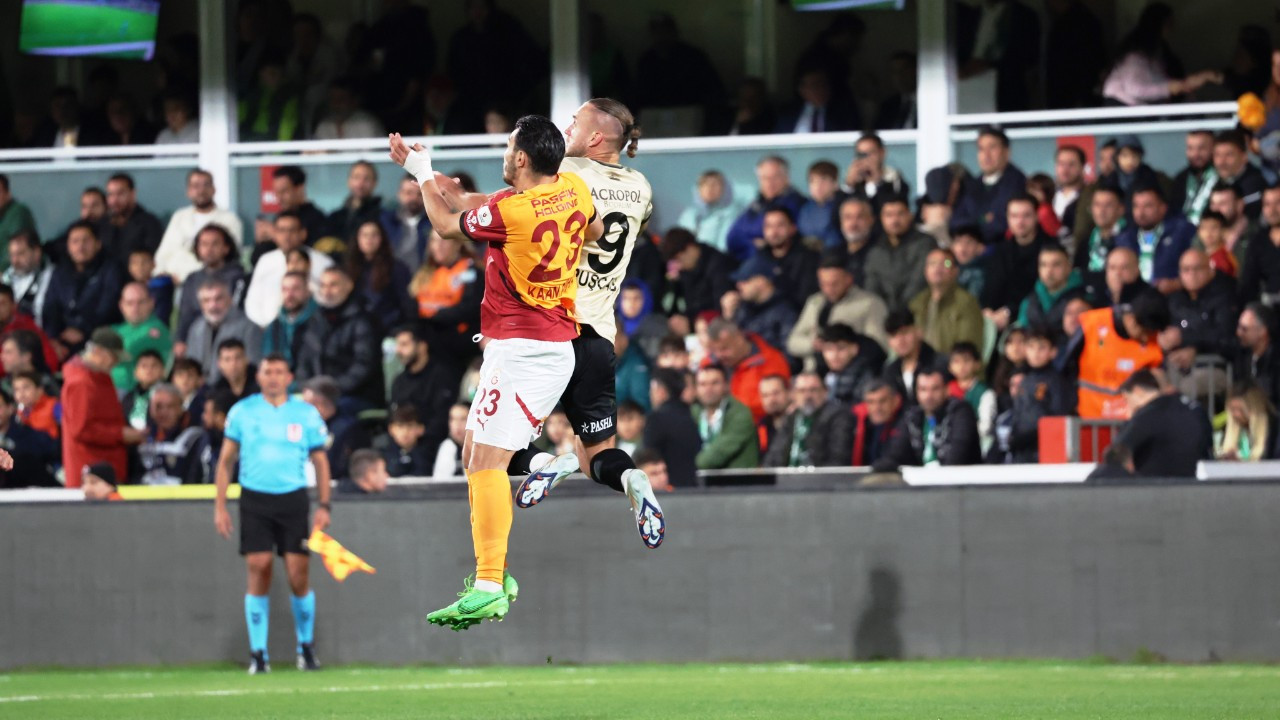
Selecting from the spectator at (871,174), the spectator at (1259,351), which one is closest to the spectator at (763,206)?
the spectator at (871,174)

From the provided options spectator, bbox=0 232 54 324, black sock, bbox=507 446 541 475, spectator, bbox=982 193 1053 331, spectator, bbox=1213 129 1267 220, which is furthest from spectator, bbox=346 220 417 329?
black sock, bbox=507 446 541 475

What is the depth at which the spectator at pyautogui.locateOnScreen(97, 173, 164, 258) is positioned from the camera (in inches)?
754

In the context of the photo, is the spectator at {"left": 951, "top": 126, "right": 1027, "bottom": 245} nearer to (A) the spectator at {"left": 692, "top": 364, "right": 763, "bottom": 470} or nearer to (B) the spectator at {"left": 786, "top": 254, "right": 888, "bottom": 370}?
(B) the spectator at {"left": 786, "top": 254, "right": 888, "bottom": 370}

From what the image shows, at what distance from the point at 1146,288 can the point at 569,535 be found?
4.78 meters

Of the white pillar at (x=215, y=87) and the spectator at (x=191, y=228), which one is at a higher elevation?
the white pillar at (x=215, y=87)

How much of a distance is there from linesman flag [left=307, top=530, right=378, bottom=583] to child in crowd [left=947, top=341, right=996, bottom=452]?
4673 mm

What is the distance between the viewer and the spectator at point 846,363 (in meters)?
15.9

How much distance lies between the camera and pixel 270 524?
14656 mm

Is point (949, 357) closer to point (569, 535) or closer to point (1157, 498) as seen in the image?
point (1157, 498)

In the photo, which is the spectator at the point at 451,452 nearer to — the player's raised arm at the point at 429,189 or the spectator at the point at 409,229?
the spectator at the point at 409,229

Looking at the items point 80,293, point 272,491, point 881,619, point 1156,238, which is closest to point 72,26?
point 80,293

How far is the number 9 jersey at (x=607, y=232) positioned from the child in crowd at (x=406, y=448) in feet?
22.3

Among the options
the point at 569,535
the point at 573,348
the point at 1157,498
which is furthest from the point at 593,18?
the point at 573,348

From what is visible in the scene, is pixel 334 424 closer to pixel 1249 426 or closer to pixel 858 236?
pixel 858 236
